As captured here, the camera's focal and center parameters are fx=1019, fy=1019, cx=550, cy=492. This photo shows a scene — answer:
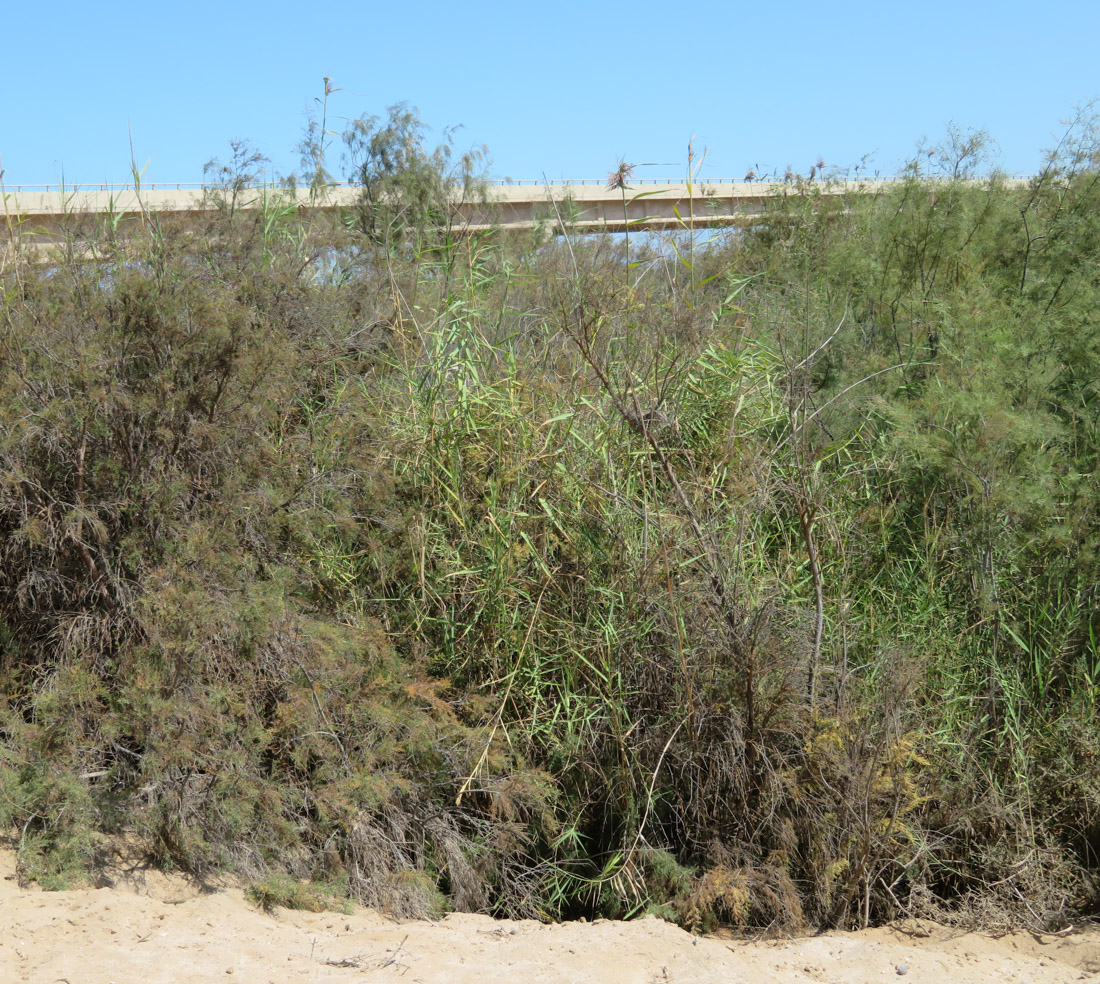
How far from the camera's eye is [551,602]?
17.7 ft

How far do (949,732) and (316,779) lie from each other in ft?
10.3

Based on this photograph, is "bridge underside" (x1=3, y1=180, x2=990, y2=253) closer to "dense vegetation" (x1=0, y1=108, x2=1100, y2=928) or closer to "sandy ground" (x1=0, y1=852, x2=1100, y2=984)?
"dense vegetation" (x1=0, y1=108, x2=1100, y2=928)

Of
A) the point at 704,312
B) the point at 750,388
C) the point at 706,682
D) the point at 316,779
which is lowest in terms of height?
the point at 316,779

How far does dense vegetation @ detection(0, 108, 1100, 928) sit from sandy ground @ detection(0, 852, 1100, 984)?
0.56 ft

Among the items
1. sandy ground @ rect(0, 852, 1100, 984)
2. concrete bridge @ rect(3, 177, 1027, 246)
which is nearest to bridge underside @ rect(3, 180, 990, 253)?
concrete bridge @ rect(3, 177, 1027, 246)

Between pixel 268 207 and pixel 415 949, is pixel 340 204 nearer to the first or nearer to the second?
pixel 268 207

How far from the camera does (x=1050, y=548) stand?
17.8 feet

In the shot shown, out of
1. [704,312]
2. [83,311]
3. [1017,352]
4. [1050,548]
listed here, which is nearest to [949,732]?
[1050,548]

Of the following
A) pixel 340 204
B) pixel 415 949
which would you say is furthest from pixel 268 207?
pixel 415 949

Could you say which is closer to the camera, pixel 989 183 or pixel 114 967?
pixel 114 967

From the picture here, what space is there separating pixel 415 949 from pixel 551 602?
72.4 inches

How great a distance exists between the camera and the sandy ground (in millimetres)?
3834

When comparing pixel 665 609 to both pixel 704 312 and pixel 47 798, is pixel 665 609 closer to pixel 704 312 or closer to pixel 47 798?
pixel 704 312

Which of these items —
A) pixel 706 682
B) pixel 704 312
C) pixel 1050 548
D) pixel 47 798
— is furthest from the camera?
pixel 704 312
